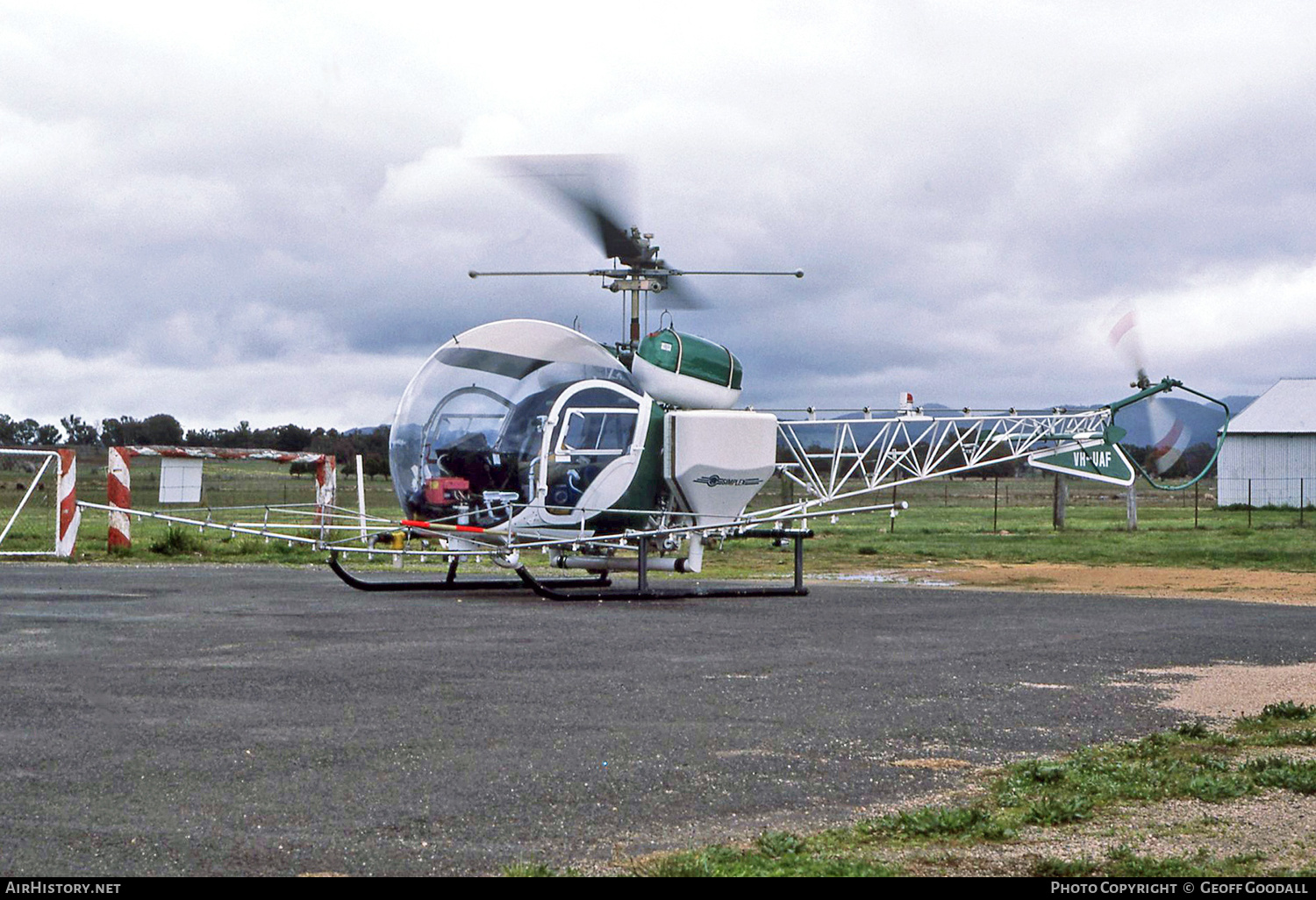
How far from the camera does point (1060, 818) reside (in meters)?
5.36

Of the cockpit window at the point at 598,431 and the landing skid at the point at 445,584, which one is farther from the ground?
the cockpit window at the point at 598,431

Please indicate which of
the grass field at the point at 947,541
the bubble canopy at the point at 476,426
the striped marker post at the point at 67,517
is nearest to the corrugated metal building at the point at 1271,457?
the grass field at the point at 947,541

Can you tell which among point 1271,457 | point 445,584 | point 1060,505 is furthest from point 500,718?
point 1271,457

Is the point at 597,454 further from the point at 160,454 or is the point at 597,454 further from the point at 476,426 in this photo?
the point at 160,454

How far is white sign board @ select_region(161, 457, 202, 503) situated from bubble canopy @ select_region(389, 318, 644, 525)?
6.32 m

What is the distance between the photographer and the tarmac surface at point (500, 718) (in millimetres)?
5094

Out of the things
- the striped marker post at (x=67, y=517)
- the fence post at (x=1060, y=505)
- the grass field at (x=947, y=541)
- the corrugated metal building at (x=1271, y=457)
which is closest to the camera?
the striped marker post at (x=67, y=517)

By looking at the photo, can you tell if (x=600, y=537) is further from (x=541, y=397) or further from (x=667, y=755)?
(x=667, y=755)

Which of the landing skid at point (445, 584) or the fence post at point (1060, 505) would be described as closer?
the landing skid at point (445, 584)

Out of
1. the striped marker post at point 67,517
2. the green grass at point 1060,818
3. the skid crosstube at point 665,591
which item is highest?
the striped marker post at point 67,517

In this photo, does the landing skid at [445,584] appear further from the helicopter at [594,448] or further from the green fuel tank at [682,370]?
the green fuel tank at [682,370]

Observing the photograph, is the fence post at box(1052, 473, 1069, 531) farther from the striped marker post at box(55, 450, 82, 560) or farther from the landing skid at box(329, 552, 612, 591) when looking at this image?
the striped marker post at box(55, 450, 82, 560)

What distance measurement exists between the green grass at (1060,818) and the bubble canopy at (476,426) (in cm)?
882
